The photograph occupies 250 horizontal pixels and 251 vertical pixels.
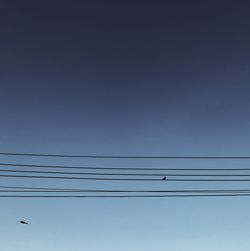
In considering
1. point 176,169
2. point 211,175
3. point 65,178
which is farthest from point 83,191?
point 211,175

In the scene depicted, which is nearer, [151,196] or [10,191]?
[10,191]

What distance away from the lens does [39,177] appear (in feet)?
119

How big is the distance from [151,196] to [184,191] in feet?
12.8

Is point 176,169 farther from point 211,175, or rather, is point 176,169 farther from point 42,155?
point 42,155

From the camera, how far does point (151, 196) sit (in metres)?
39.8

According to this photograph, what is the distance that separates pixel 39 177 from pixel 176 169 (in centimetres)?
1014

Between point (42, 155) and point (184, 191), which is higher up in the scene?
point (42, 155)

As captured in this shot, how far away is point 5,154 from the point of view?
127ft

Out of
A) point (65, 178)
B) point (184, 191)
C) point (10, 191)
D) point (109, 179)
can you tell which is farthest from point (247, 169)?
point (10, 191)

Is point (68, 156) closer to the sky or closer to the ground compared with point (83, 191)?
closer to the sky

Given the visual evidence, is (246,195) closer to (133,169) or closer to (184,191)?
(184,191)

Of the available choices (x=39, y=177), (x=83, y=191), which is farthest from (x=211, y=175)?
(x=39, y=177)

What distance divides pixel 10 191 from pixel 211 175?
14.7 meters

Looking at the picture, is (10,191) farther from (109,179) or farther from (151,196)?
(151,196)
